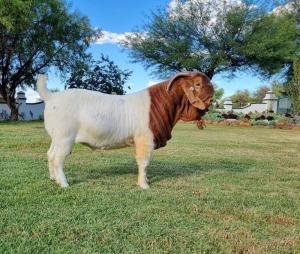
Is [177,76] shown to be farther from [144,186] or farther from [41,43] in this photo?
[41,43]

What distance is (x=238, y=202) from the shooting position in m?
3.67

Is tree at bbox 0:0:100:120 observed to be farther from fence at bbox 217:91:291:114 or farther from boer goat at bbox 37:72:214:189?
boer goat at bbox 37:72:214:189

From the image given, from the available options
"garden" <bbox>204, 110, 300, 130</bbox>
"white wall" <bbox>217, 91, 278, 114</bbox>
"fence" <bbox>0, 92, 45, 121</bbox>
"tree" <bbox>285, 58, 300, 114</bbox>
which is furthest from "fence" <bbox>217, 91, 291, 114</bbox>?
"fence" <bbox>0, 92, 45, 121</bbox>

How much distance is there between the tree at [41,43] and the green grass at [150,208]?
1433 centimetres

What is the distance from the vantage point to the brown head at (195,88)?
13.6 ft

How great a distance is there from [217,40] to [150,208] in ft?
80.2

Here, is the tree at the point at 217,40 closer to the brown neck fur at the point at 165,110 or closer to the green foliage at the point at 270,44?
the green foliage at the point at 270,44

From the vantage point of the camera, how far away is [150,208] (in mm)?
3297

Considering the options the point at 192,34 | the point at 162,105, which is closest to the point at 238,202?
the point at 162,105

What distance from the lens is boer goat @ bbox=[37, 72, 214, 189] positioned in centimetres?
392

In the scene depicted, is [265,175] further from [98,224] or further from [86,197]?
[98,224]

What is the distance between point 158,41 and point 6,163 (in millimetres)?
23340

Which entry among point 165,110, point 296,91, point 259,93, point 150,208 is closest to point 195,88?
point 165,110

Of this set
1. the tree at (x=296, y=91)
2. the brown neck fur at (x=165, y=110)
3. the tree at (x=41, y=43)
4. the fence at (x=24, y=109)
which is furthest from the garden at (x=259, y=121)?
the brown neck fur at (x=165, y=110)
